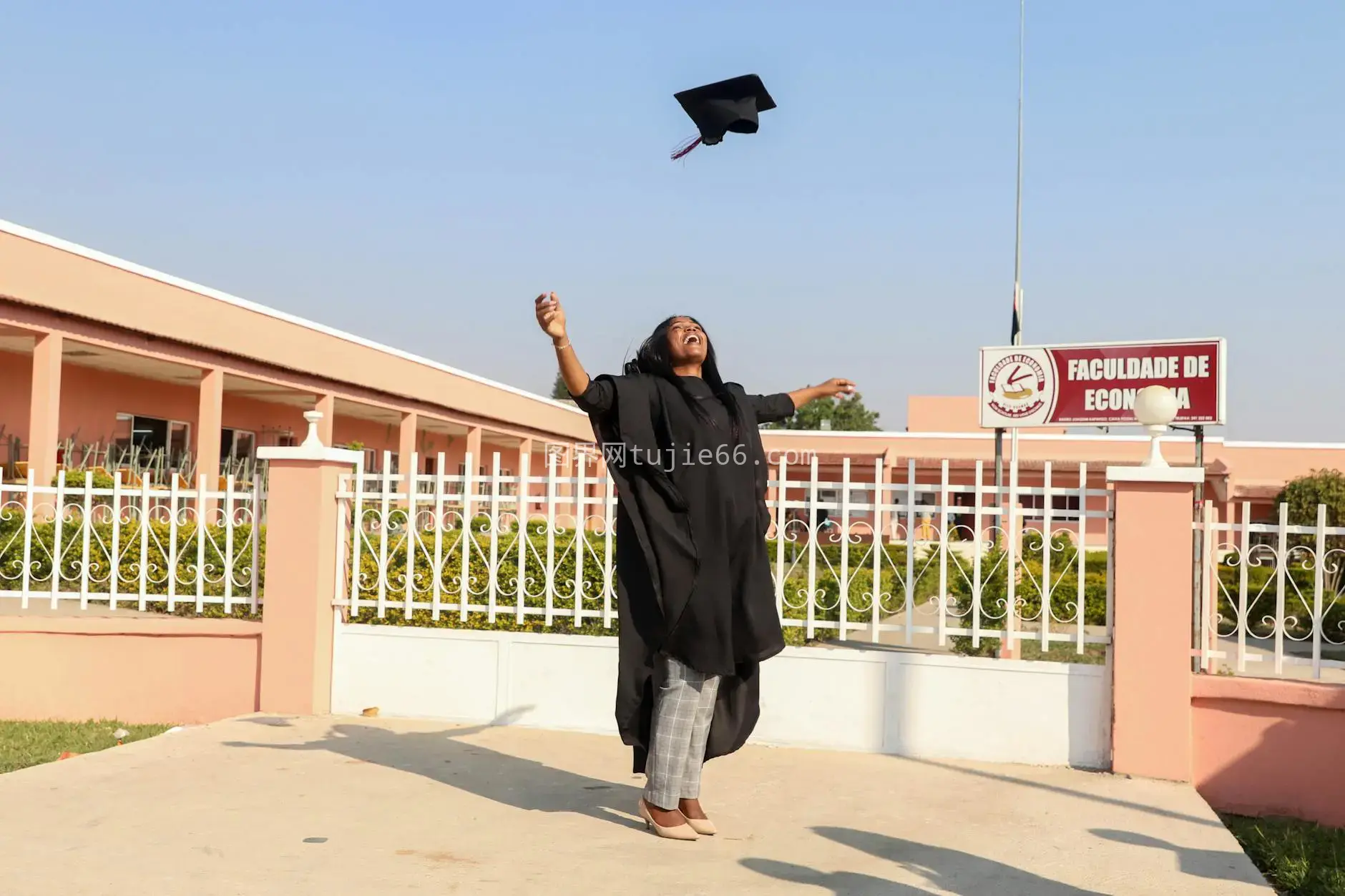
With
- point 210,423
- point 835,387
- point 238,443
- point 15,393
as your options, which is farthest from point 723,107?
point 238,443

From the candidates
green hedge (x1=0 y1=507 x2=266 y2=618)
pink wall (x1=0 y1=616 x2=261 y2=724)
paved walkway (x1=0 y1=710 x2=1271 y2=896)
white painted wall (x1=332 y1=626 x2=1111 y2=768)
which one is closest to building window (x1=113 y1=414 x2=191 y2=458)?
green hedge (x1=0 y1=507 x2=266 y2=618)

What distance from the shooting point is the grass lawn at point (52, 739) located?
543 cm

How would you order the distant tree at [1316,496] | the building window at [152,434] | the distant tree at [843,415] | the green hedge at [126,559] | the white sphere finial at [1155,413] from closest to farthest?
the white sphere finial at [1155,413] → the green hedge at [126,559] → the building window at [152,434] → the distant tree at [1316,496] → the distant tree at [843,415]

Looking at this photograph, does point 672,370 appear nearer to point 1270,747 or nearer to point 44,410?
point 1270,747

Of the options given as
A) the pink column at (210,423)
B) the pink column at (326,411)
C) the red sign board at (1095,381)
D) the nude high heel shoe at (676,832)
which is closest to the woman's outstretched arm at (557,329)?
the nude high heel shoe at (676,832)

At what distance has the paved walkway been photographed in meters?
3.47

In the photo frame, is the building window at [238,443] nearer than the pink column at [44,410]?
No

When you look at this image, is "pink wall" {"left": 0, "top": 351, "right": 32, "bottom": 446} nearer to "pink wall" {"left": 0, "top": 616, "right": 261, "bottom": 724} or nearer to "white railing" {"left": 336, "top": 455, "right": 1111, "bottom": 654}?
"pink wall" {"left": 0, "top": 616, "right": 261, "bottom": 724}

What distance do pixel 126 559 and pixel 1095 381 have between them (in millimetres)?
7576

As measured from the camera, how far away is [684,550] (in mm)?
3932

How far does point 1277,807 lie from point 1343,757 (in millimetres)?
351

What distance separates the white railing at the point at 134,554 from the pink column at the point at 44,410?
4.89 m

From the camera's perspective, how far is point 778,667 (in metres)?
5.72

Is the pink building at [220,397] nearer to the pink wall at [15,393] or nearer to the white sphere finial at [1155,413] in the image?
the pink wall at [15,393]
